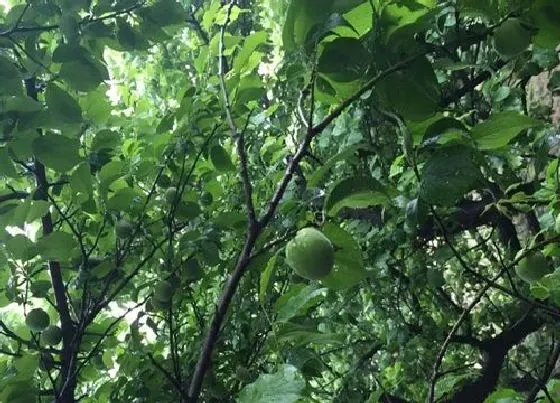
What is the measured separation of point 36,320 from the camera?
1.49 meters

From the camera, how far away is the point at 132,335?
1609mm

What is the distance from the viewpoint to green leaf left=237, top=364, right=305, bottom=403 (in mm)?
750

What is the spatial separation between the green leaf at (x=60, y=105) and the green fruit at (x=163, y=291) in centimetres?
51

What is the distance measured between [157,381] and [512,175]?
1.04 meters

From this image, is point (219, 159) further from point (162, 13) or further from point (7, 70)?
point (7, 70)

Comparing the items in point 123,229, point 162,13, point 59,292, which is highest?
point 162,13

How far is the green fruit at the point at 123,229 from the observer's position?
59.1 inches

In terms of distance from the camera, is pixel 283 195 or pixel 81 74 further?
pixel 283 195

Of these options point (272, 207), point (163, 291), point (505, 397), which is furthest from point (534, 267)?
point (163, 291)

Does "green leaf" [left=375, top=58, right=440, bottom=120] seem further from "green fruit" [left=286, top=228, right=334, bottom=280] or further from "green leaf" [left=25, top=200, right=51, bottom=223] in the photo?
"green leaf" [left=25, top=200, right=51, bottom=223]

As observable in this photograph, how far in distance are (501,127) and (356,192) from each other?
0.61 feet

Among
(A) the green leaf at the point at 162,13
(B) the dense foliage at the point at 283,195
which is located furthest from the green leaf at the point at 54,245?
(A) the green leaf at the point at 162,13

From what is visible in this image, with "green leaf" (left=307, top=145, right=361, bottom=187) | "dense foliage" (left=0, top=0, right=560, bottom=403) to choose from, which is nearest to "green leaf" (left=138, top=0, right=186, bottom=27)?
"dense foliage" (left=0, top=0, right=560, bottom=403)

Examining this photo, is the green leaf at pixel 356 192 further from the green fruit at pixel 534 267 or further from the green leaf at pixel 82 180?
the green leaf at pixel 82 180
